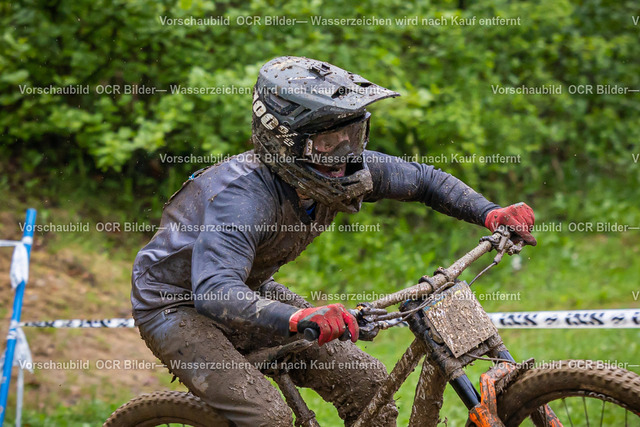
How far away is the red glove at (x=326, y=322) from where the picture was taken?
3.13 meters

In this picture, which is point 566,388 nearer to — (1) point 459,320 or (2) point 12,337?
(1) point 459,320

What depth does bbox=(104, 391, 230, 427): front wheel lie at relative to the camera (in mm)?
3889

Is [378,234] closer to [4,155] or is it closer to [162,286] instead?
[4,155]

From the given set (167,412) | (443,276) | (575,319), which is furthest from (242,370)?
(575,319)

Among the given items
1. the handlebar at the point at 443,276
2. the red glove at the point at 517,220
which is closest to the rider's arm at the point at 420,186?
the red glove at the point at 517,220

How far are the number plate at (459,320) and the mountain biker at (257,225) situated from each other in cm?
51

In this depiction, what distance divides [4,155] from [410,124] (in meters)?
4.77

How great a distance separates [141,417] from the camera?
4062 millimetres

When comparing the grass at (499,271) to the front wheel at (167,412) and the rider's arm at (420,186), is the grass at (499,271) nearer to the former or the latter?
the front wheel at (167,412)

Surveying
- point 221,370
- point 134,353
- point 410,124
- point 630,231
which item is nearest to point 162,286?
point 221,370

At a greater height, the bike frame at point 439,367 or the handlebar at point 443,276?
the handlebar at point 443,276

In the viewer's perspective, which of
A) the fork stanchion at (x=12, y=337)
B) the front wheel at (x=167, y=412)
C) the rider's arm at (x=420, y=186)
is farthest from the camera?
the fork stanchion at (x=12, y=337)

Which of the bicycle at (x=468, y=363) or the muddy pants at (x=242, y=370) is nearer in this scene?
the bicycle at (x=468, y=363)

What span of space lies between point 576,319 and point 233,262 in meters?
2.25
